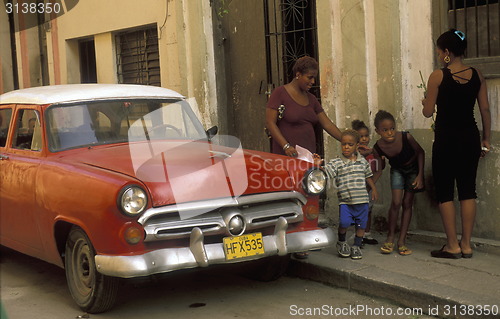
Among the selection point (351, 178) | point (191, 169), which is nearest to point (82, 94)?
point (191, 169)

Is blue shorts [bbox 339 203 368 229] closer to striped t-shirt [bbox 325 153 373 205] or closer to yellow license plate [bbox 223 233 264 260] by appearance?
striped t-shirt [bbox 325 153 373 205]

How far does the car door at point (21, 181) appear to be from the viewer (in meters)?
5.70

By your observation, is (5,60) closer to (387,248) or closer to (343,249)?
(343,249)

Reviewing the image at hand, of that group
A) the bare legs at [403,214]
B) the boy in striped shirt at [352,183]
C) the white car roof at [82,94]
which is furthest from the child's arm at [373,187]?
the white car roof at [82,94]

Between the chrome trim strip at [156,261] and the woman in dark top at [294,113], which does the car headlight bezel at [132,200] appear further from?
the woman in dark top at [294,113]

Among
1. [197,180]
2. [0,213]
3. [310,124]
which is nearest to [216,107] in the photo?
[310,124]

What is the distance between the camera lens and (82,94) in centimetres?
609

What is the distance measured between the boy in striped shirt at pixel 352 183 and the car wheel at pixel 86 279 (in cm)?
206

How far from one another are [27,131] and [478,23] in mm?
4081

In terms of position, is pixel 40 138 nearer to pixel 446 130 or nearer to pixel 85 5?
pixel 446 130

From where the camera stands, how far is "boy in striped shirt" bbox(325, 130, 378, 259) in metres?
5.95

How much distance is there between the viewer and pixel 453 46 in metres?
→ 5.75

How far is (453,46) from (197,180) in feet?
7.88

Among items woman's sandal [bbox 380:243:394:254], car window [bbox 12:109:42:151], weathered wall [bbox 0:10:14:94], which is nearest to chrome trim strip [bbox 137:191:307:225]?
woman's sandal [bbox 380:243:394:254]
